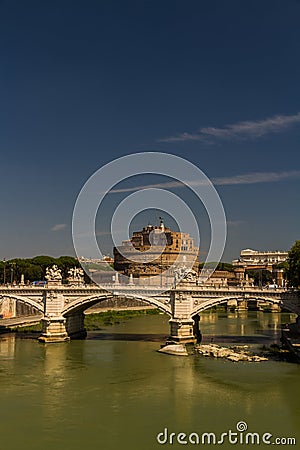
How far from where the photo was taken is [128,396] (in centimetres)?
2505

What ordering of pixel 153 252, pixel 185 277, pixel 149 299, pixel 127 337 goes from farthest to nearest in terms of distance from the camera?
pixel 153 252 < pixel 127 337 < pixel 149 299 < pixel 185 277

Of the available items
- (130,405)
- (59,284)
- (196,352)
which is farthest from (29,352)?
(130,405)

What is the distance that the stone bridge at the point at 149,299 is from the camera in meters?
36.2

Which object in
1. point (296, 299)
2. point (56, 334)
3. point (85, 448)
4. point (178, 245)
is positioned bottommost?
point (85, 448)

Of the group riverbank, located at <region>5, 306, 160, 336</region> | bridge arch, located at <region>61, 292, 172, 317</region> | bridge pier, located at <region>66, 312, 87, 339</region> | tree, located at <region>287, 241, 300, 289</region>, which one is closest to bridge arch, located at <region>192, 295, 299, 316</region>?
tree, located at <region>287, 241, 300, 289</region>

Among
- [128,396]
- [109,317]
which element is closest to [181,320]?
[128,396]

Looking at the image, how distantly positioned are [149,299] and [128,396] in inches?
555

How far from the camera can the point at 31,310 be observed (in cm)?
5709

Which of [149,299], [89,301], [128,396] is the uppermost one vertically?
[149,299]

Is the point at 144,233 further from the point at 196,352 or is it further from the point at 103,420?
the point at 103,420

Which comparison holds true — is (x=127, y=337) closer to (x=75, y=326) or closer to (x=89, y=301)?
(x=75, y=326)

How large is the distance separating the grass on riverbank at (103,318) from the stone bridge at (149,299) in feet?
16.6

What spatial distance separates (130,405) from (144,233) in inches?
2816

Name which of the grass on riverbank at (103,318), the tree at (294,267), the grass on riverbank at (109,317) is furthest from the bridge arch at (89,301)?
the tree at (294,267)
